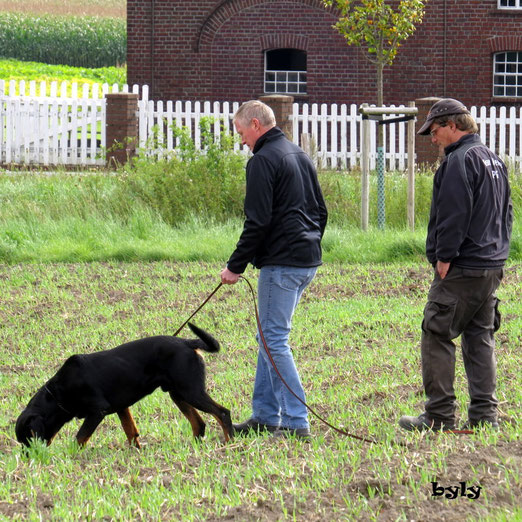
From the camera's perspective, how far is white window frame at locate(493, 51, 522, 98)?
1067 inches

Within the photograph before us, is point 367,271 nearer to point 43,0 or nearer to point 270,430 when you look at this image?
point 270,430

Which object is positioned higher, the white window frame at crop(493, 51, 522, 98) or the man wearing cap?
the white window frame at crop(493, 51, 522, 98)

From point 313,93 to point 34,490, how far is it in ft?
74.9

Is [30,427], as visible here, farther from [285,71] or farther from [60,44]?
[60,44]

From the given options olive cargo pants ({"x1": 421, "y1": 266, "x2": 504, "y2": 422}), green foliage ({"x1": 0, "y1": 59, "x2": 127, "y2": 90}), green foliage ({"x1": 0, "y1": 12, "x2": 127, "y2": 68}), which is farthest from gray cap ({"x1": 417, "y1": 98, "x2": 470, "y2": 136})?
green foliage ({"x1": 0, "y1": 12, "x2": 127, "y2": 68})

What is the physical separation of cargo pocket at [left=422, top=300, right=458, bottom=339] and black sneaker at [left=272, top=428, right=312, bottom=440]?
0.96 m

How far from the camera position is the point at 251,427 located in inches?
248

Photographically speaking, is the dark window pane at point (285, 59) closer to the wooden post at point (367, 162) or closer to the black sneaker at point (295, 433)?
the wooden post at point (367, 162)

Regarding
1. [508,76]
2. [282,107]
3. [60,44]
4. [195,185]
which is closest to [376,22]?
[282,107]

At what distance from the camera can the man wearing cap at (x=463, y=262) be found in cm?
575

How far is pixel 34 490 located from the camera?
5.07 meters

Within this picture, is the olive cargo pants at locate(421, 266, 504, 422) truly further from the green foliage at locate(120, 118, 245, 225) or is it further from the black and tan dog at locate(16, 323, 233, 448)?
the green foliage at locate(120, 118, 245, 225)

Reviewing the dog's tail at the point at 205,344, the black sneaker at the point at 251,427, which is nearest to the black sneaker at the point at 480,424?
the black sneaker at the point at 251,427

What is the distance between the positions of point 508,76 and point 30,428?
2327 cm
